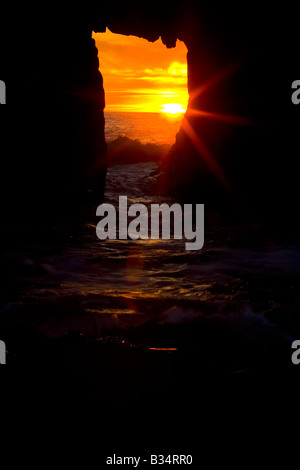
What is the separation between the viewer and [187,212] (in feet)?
35.9

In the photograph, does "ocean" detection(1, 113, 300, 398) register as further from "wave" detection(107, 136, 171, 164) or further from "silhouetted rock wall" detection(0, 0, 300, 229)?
"wave" detection(107, 136, 171, 164)

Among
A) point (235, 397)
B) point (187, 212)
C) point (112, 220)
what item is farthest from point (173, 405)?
point (187, 212)

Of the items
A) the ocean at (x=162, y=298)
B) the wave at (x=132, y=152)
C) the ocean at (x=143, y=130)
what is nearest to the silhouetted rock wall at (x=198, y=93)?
the ocean at (x=162, y=298)

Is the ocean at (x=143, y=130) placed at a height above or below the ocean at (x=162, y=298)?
above

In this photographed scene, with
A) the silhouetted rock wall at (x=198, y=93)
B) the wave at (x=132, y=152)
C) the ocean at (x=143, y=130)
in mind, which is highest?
the ocean at (x=143, y=130)

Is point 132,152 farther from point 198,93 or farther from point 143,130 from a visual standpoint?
point 143,130

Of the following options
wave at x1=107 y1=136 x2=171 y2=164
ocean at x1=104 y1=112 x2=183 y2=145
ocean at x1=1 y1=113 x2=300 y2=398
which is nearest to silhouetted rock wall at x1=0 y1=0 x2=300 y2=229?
ocean at x1=1 y1=113 x2=300 y2=398

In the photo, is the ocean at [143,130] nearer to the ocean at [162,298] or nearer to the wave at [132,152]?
the wave at [132,152]

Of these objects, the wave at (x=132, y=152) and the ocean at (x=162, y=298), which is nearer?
the ocean at (x=162, y=298)

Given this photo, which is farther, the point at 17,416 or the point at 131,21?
the point at 131,21

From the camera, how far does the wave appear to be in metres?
20.2

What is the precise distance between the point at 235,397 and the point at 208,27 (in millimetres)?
9483

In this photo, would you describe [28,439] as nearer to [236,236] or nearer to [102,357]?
[102,357]

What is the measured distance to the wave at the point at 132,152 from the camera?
2021 cm
